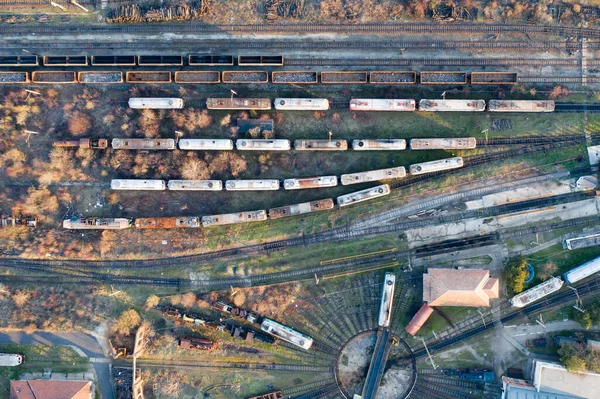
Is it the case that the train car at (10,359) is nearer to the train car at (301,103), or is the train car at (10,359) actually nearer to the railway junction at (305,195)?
the railway junction at (305,195)

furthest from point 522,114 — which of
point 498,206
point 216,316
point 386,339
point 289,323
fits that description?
point 216,316

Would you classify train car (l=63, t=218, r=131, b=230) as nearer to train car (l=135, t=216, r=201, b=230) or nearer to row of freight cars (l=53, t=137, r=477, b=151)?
train car (l=135, t=216, r=201, b=230)

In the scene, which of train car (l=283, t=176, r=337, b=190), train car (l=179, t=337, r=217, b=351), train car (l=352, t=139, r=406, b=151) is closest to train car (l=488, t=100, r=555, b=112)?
train car (l=352, t=139, r=406, b=151)

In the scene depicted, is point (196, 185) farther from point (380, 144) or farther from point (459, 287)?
point (459, 287)

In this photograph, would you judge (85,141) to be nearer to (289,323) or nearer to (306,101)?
(306,101)

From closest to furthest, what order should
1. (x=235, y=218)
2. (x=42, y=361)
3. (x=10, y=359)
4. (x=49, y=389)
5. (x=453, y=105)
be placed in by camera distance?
(x=453, y=105) < (x=49, y=389) < (x=235, y=218) < (x=10, y=359) < (x=42, y=361)

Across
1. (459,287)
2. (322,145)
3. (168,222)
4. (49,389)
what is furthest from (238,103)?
(49,389)

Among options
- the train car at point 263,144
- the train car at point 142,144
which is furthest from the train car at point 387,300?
the train car at point 142,144
